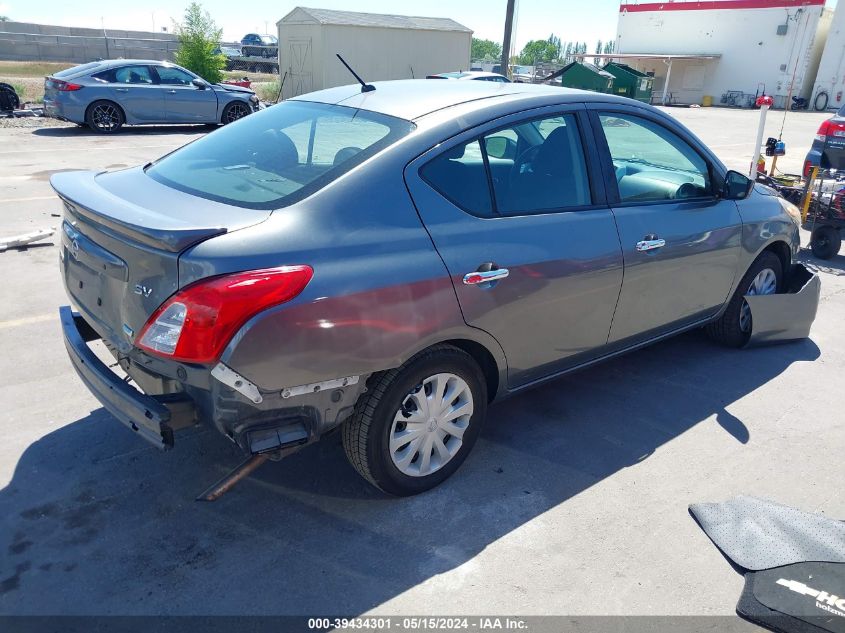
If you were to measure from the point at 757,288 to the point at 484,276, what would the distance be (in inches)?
110

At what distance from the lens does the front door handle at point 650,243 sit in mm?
3764

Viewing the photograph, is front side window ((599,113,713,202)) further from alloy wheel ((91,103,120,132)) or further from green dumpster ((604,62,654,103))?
green dumpster ((604,62,654,103))

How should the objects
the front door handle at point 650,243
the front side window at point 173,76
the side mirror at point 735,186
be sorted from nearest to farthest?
the front door handle at point 650,243, the side mirror at point 735,186, the front side window at point 173,76

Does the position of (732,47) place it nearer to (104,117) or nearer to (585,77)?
(585,77)

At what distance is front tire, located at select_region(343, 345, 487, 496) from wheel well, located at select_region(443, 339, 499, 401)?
0.20ft

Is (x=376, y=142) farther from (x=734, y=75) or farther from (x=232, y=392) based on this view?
(x=734, y=75)

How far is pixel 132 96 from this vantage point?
14.7 meters

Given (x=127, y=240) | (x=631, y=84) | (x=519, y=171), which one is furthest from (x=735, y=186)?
(x=631, y=84)

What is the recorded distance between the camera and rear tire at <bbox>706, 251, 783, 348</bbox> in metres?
4.82

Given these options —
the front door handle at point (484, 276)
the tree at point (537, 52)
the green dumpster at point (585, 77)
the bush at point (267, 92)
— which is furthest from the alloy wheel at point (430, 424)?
the tree at point (537, 52)

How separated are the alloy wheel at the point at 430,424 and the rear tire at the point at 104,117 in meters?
13.7

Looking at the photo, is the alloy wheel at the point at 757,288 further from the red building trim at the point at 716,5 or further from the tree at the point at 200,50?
the red building trim at the point at 716,5

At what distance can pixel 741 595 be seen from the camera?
276 centimetres

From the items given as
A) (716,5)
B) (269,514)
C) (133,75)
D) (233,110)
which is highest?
(716,5)
